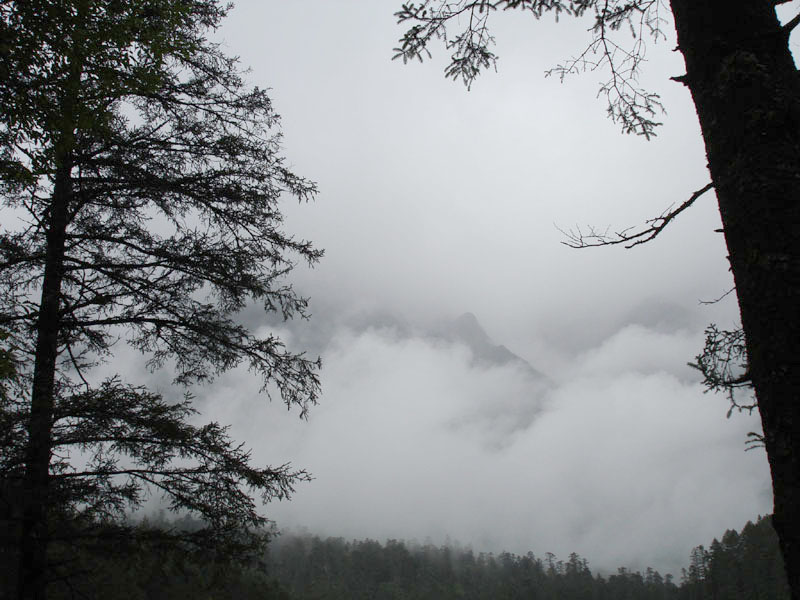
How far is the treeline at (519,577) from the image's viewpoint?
67.2 metres

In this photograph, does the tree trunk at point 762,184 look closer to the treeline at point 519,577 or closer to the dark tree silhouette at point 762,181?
the dark tree silhouette at point 762,181

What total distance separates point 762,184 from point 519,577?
552 ft

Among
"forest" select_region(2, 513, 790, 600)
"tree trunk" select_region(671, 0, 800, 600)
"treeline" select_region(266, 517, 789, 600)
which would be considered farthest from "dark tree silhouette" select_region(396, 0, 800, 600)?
"treeline" select_region(266, 517, 789, 600)

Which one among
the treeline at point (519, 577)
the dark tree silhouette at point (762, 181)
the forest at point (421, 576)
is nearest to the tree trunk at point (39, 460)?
the forest at point (421, 576)

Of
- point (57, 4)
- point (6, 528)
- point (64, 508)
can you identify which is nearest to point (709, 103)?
point (57, 4)

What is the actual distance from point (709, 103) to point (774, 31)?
383 mm

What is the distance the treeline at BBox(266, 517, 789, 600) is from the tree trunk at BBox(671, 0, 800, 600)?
81176 mm

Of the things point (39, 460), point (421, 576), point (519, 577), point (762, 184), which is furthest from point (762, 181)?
point (519, 577)

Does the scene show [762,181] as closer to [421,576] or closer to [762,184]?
[762,184]

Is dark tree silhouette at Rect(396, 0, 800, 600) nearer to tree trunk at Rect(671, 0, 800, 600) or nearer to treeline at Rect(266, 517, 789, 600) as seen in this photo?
tree trunk at Rect(671, 0, 800, 600)

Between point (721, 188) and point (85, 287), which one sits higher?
point (85, 287)

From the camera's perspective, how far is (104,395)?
15.6ft

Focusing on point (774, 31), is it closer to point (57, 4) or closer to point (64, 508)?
point (57, 4)

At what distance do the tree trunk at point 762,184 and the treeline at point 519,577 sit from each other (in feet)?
266
